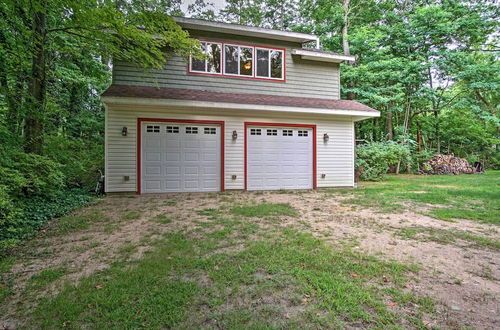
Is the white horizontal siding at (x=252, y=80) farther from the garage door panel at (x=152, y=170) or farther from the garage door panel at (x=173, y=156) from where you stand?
the garage door panel at (x=152, y=170)

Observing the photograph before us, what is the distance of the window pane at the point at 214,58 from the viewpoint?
27.4 ft

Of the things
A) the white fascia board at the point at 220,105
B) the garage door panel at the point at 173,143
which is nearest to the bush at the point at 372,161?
the white fascia board at the point at 220,105

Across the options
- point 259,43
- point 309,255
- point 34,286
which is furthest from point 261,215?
point 259,43

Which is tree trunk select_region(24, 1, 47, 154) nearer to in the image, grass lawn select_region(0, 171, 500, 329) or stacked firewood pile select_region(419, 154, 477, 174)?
grass lawn select_region(0, 171, 500, 329)

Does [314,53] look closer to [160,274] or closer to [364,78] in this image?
[364,78]

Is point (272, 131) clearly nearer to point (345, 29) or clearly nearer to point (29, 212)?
point (29, 212)

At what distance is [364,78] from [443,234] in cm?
1193

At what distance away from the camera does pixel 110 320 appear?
5.90ft

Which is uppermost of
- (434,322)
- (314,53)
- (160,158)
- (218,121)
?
(314,53)

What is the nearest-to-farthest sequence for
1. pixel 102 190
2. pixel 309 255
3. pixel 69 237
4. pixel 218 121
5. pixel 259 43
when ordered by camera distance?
pixel 309 255, pixel 69 237, pixel 102 190, pixel 218 121, pixel 259 43

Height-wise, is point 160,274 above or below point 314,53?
below

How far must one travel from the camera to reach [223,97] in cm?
779

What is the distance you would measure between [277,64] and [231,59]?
5.57 feet

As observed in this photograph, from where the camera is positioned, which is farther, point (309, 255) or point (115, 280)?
point (309, 255)
